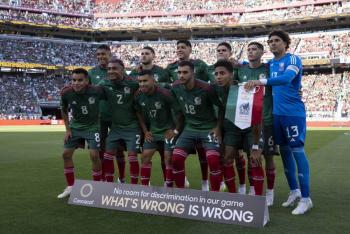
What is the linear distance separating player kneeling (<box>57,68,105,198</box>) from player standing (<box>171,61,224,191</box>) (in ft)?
5.00

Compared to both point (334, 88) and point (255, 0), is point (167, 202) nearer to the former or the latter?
point (334, 88)

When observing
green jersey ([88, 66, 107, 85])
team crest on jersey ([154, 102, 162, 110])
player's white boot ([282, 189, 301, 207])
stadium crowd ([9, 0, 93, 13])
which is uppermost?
stadium crowd ([9, 0, 93, 13])

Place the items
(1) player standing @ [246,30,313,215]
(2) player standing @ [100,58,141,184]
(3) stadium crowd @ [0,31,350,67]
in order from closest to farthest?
(1) player standing @ [246,30,313,215] < (2) player standing @ [100,58,141,184] < (3) stadium crowd @ [0,31,350,67]

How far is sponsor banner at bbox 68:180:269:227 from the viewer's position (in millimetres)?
5137

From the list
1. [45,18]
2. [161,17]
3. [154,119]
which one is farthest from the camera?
[161,17]

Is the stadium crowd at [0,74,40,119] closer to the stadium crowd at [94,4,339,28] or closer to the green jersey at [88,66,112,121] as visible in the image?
the stadium crowd at [94,4,339,28]

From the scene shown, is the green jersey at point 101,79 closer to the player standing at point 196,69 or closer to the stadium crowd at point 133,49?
the player standing at point 196,69

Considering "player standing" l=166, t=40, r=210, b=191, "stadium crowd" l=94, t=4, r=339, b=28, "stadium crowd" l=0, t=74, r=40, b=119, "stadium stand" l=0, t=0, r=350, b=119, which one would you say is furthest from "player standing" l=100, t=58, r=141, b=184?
"stadium crowd" l=94, t=4, r=339, b=28

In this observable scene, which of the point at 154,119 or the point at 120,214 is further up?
the point at 154,119

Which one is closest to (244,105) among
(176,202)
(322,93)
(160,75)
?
(176,202)

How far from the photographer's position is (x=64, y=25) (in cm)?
6138

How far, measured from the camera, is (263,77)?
258 inches

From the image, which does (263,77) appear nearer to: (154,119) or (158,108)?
(158,108)

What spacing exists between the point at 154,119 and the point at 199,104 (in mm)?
954
